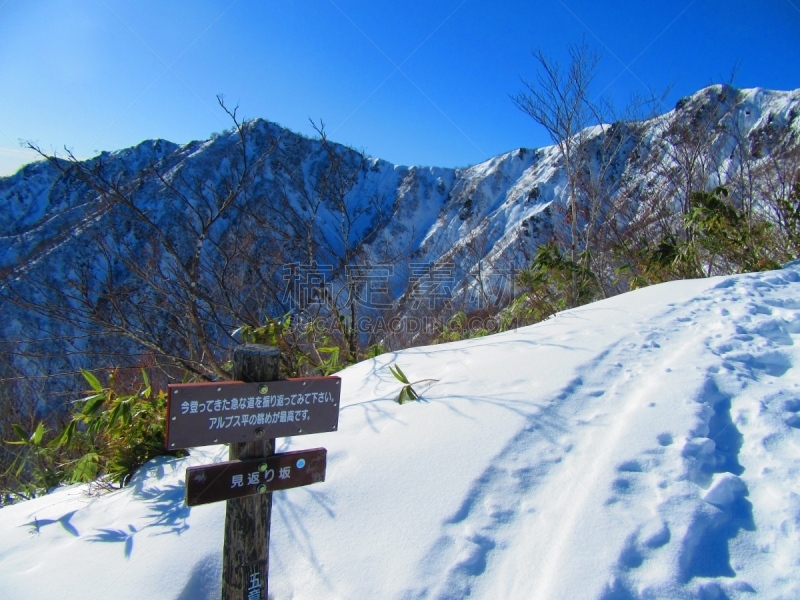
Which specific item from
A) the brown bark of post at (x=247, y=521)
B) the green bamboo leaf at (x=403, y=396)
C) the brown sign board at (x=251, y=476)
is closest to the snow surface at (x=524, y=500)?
the green bamboo leaf at (x=403, y=396)

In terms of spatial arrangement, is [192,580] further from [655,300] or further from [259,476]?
[655,300]

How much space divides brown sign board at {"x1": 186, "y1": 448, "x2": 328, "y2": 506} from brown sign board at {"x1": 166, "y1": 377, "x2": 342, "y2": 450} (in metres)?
0.08

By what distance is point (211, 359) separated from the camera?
4.09m

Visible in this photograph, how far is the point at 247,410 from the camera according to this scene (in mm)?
1532

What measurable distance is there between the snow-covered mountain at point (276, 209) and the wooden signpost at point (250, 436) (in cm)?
268

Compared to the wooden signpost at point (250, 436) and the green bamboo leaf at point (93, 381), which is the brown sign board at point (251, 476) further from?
the green bamboo leaf at point (93, 381)

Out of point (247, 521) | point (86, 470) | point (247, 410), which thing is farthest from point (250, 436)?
point (86, 470)

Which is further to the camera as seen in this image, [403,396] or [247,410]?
[403,396]

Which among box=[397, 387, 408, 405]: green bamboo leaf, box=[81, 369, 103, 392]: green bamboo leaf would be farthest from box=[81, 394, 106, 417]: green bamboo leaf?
box=[397, 387, 408, 405]: green bamboo leaf

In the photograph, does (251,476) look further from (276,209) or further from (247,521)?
(276,209)

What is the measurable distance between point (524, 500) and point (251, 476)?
1128 mm

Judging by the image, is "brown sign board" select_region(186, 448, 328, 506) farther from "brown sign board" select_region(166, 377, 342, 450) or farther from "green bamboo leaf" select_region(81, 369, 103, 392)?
"green bamboo leaf" select_region(81, 369, 103, 392)

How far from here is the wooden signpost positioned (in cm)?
145

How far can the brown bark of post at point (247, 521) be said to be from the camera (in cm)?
158
